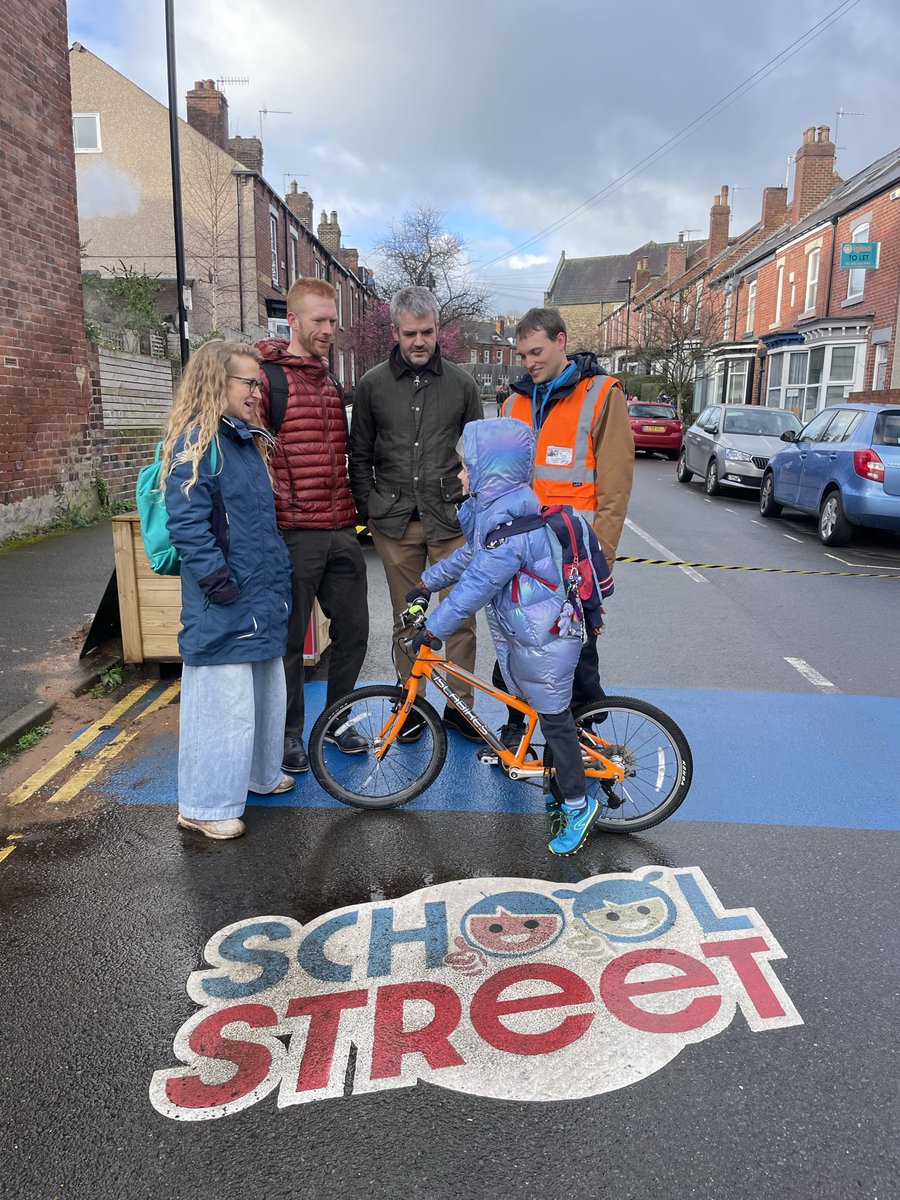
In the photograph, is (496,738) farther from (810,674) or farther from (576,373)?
(810,674)

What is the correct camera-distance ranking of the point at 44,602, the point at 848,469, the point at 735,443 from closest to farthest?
the point at 44,602 → the point at 848,469 → the point at 735,443

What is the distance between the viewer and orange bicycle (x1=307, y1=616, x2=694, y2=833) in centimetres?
375

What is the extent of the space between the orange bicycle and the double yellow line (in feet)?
4.01

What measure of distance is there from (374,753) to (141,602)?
2374 millimetres

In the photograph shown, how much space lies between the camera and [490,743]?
392 cm

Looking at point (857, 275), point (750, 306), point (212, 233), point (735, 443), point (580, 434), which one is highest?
point (212, 233)

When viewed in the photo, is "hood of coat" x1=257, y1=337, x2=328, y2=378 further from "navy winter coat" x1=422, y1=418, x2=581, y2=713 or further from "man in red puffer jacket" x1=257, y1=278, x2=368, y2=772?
"navy winter coat" x1=422, y1=418, x2=581, y2=713

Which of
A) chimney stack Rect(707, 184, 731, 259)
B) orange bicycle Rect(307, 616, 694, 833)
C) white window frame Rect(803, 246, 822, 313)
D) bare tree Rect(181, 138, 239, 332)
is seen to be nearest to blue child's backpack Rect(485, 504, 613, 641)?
orange bicycle Rect(307, 616, 694, 833)

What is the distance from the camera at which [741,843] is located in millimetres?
3701

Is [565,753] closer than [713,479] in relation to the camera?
Yes

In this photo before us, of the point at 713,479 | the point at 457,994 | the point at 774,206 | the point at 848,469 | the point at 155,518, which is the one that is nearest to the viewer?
the point at 457,994

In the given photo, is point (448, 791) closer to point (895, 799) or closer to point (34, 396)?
point (895, 799)

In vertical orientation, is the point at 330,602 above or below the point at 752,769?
above

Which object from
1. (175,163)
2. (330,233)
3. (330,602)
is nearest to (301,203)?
(330,233)
